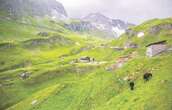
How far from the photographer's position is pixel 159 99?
294 feet

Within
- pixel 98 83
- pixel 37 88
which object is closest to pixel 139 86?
pixel 98 83

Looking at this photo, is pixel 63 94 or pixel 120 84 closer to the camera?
pixel 120 84

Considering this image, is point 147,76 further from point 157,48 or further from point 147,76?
point 157,48

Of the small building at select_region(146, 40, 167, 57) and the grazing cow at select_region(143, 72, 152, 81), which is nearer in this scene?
the grazing cow at select_region(143, 72, 152, 81)

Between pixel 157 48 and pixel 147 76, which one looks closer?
pixel 147 76

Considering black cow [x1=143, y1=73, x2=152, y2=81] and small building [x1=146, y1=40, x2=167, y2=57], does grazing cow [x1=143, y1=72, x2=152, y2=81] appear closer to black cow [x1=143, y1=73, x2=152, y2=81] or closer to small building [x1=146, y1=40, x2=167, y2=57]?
black cow [x1=143, y1=73, x2=152, y2=81]

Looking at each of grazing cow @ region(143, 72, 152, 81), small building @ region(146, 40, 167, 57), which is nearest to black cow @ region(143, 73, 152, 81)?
grazing cow @ region(143, 72, 152, 81)

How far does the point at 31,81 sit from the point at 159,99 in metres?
121

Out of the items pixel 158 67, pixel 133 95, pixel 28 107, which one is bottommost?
pixel 28 107

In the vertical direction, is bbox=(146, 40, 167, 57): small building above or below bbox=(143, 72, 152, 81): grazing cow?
above

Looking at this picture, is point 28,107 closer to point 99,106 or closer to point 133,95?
point 99,106

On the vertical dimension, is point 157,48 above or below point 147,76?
above

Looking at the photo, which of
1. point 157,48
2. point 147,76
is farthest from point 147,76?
point 157,48

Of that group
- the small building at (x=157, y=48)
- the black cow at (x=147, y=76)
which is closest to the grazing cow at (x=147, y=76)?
the black cow at (x=147, y=76)
